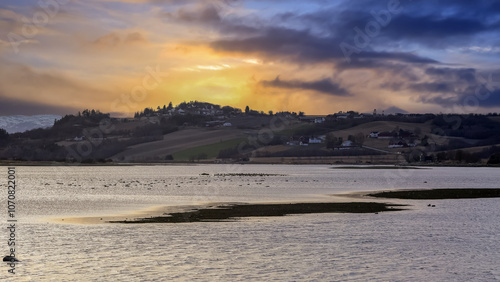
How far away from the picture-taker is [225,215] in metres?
51.0

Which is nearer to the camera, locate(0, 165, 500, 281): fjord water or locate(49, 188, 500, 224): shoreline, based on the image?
locate(0, 165, 500, 281): fjord water

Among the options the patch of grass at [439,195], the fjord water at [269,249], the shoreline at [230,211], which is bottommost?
the fjord water at [269,249]

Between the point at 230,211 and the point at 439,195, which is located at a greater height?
the point at 439,195

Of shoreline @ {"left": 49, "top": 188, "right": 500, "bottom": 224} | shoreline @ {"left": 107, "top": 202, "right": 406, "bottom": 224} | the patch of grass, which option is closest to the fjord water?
shoreline @ {"left": 49, "top": 188, "right": 500, "bottom": 224}

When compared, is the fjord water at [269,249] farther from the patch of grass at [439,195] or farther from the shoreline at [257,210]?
the patch of grass at [439,195]

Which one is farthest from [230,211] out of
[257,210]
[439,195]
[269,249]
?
[439,195]

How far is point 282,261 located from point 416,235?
43.5 feet

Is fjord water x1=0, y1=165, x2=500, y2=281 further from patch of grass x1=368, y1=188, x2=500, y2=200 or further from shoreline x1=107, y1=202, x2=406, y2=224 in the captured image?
patch of grass x1=368, y1=188, x2=500, y2=200

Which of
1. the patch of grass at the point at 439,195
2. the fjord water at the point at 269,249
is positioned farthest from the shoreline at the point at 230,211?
the fjord water at the point at 269,249

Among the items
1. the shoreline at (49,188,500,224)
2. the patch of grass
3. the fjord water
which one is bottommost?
the fjord water

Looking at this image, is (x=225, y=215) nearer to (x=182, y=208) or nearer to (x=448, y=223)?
(x=182, y=208)

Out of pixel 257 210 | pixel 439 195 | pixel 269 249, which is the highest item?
pixel 439 195

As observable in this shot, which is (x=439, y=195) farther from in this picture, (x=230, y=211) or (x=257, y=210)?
(x=230, y=211)

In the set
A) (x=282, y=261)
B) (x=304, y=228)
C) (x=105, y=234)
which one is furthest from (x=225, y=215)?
(x=282, y=261)
